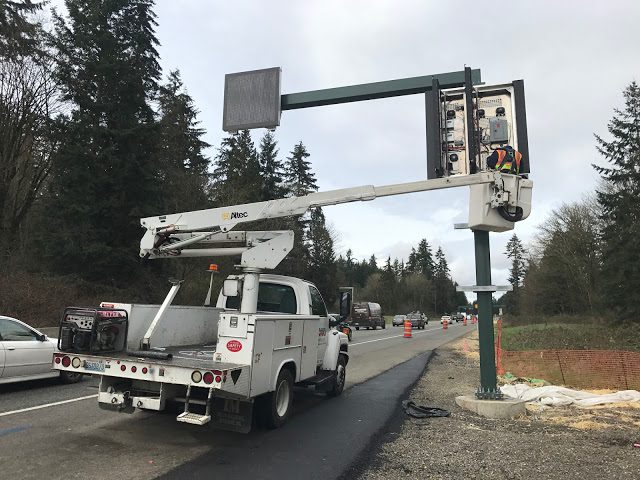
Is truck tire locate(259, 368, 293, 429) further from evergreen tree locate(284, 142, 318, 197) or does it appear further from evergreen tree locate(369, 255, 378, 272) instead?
evergreen tree locate(369, 255, 378, 272)

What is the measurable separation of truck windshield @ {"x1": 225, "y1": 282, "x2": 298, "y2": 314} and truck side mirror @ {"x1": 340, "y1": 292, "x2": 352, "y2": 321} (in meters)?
1.22

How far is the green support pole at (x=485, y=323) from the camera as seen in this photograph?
8.73 meters

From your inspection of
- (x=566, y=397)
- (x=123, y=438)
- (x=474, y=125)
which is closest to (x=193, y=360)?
(x=123, y=438)

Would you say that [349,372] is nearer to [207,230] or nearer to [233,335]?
[207,230]

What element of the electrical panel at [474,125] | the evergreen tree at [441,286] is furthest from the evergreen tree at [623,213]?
the evergreen tree at [441,286]

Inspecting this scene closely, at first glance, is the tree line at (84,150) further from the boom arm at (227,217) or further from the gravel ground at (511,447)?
the gravel ground at (511,447)

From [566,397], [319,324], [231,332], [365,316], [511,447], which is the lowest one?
[511,447]

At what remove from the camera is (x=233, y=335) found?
5.89 metres

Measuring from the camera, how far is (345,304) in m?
9.27

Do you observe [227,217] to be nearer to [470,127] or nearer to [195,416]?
[195,416]

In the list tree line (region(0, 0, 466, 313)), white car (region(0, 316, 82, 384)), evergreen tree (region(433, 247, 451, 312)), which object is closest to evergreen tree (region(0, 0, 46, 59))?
tree line (region(0, 0, 466, 313))

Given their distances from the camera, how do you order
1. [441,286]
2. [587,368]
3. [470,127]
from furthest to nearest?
[441,286], [587,368], [470,127]

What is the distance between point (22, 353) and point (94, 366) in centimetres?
364

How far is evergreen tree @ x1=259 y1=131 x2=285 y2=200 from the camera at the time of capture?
49688 mm
